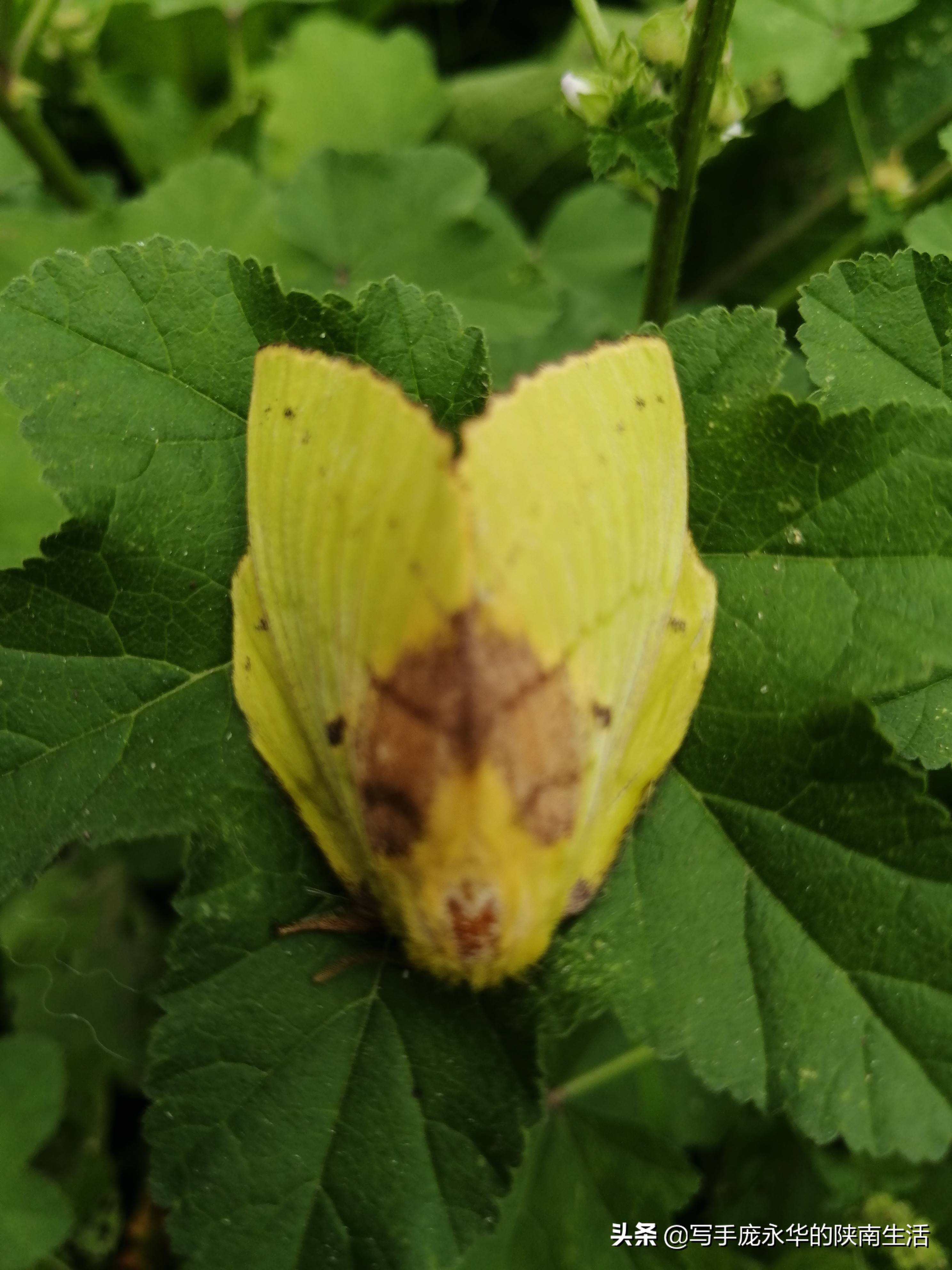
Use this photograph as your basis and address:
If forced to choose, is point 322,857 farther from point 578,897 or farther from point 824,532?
point 824,532

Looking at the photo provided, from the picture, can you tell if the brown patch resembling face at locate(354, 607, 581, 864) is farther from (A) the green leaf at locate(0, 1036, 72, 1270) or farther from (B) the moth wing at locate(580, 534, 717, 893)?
(A) the green leaf at locate(0, 1036, 72, 1270)

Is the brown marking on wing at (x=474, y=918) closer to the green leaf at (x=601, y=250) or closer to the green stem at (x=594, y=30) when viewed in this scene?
the green stem at (x=594, y=30)

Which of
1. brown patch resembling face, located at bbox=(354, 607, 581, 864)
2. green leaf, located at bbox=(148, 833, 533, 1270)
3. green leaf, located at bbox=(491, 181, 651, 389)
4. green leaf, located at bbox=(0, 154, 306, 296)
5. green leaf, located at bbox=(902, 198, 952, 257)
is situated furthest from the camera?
green leaf, located at bbox=(491, 181, 651, 389)

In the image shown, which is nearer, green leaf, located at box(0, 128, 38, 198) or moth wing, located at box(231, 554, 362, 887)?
moth wing, located at box(231, 554, 362, 887)

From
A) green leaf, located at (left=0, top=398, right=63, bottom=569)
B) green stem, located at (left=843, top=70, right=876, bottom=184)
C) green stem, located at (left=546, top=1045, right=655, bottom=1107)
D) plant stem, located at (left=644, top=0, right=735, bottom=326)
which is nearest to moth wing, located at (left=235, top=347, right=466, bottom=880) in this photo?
plant stem, located at (left=644, top=0, right=735, bottom=326)

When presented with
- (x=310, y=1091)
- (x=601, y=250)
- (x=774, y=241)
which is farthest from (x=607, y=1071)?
(x=774, y=241)
